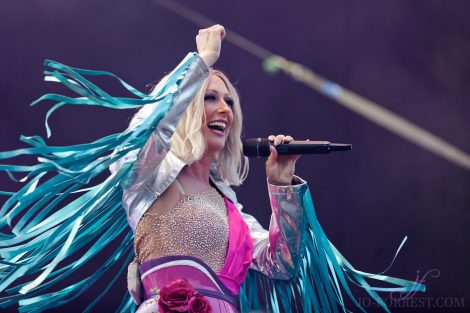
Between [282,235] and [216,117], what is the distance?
357mm

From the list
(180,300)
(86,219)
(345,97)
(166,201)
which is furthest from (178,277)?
(345,97)

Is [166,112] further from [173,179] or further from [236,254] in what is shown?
[236,254]

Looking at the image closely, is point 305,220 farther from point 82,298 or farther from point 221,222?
point 82,298

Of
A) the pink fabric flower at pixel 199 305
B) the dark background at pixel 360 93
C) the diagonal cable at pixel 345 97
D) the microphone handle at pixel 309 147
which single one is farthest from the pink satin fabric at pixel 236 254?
the diagonal cable at pixel 345 97

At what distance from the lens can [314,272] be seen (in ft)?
6.64

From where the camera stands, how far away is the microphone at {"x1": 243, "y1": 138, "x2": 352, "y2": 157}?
5.72 feet

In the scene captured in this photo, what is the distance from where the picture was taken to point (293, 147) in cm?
179

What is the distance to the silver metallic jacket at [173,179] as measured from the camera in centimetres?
174

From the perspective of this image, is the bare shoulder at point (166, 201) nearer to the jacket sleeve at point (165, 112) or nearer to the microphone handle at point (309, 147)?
the jacket sleeve at point (165, 112)

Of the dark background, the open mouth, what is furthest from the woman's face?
the dark background

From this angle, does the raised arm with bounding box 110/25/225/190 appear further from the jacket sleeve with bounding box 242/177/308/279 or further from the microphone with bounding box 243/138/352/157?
the jacket sleeve with bounding box 242/177/308/279

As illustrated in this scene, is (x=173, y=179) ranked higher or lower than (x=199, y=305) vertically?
higher

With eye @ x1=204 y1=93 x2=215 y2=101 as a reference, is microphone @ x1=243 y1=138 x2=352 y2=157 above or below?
below

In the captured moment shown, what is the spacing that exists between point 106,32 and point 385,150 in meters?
1.15
